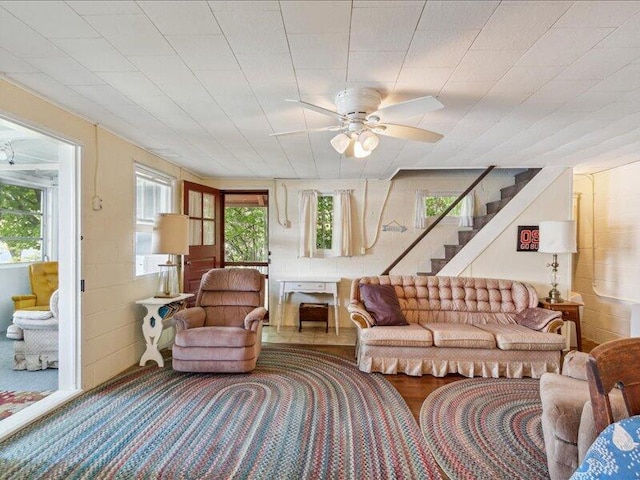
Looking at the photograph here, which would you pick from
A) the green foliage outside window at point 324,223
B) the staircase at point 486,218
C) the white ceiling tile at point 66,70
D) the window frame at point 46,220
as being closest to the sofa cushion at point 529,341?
the staircase at point 486,218

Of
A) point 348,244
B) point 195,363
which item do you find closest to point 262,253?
point 348,244

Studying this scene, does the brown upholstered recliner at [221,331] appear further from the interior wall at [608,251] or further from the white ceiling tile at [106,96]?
the interior wall at [608,251]

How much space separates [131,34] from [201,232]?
3419 mm

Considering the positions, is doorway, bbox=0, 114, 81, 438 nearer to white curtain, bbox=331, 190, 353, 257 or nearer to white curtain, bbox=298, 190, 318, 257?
white curtain, bbox=298, 190, 318, 257

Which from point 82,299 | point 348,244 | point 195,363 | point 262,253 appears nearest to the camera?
point 82,299

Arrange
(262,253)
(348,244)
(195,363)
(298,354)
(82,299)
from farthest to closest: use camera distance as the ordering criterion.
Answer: (262,253), (348,244), (298,354), (195,363), (82,299)

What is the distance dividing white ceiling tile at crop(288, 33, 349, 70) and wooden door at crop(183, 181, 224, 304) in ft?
10.2

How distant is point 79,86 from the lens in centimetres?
222

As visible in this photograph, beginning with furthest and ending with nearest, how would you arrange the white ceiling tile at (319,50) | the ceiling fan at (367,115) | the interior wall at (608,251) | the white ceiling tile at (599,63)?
the interior wall at (608,251) → the ceiling fan at (367,115) → the white ceiling tile at (599,63) → the white ceiling tile at (319,50)

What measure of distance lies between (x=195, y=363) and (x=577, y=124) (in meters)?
4.01

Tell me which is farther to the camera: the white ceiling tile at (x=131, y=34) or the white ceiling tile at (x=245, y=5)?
the white ceiling tile at (x=131, y=34)

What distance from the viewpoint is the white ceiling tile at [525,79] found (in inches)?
76.3

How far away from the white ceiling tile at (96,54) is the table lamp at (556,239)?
4.34 meters

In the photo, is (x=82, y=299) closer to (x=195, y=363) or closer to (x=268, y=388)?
(x=195, y=363)
